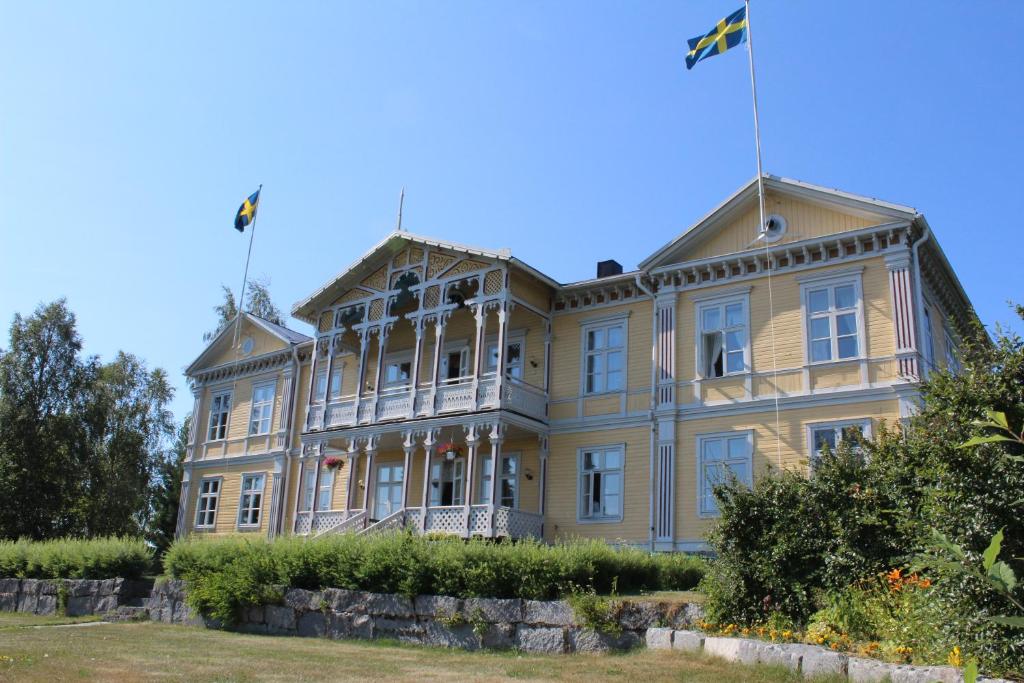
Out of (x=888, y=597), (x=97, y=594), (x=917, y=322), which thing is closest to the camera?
(x=888, y=597)

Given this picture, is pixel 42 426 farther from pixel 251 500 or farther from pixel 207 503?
pixel 251 500

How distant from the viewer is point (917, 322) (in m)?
18.7

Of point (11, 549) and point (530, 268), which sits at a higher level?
point (530, 268)

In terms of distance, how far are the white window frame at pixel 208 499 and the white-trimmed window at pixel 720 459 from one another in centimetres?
1913

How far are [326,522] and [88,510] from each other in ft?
66.6

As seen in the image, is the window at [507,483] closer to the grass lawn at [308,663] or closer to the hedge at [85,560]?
the hedge at [85,560]

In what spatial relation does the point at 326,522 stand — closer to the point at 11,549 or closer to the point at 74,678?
the point at 11,549

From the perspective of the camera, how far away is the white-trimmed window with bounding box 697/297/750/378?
69.5 feet

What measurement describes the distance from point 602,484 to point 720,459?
3.33 meters

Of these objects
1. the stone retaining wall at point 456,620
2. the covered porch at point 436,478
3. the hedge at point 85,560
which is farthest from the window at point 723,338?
the hedge at point 85,560

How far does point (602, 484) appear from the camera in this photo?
22.5m

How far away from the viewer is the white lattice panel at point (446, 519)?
72.2ft

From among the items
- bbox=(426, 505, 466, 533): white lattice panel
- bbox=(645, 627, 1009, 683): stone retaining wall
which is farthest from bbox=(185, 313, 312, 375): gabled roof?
bbox=(645, 627, 1009, 683): stone retaining wall

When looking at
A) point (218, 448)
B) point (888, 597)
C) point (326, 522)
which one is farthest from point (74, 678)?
point (218, 448)
